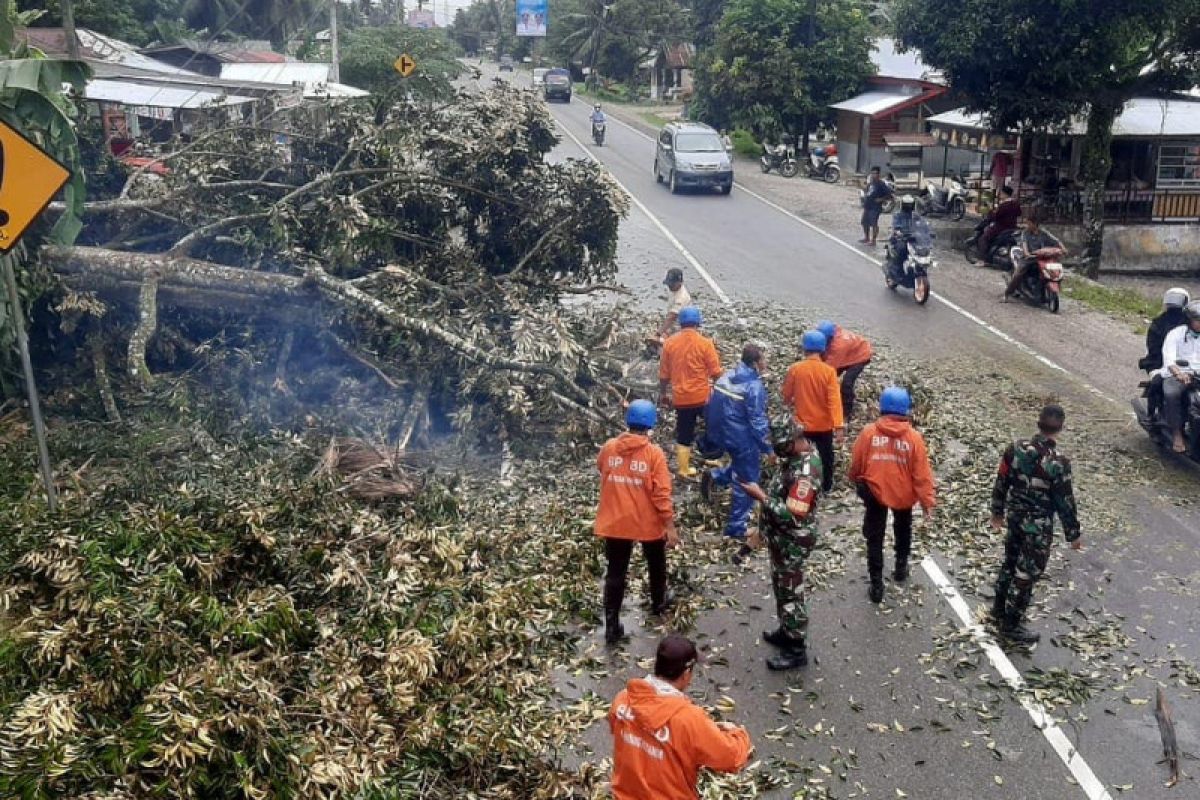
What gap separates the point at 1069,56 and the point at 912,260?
5726 mm

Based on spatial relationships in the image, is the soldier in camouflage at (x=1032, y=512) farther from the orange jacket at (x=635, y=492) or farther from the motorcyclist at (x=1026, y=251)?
the motorcyclist at (x=1026, y=251)

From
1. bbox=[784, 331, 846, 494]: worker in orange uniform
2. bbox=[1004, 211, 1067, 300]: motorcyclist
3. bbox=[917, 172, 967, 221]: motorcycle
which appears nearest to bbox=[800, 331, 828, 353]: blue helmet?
bbox=[784, 331, 846, 494]: worker in orange uniform

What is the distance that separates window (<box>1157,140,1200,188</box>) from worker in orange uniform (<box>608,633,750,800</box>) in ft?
76.1

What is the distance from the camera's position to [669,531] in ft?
23.5

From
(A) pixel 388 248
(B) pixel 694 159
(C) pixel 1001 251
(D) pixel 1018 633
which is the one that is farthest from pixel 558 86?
(D) pixel 1018 633

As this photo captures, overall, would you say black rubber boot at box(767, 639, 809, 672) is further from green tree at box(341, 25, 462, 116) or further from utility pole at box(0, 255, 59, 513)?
green tree at box(341, 25, 462, 116)

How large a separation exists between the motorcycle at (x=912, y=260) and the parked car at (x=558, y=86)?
4980cm

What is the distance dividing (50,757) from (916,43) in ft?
69.9

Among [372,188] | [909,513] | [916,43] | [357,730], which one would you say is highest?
[916,43]

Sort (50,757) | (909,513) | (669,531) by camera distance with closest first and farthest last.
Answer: (50,757)
(669,531)
(909,513)

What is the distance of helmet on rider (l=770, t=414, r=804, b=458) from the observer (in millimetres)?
7039

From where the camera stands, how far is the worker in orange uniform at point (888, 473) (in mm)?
7629

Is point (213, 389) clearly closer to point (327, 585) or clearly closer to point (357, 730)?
point (327, 585)

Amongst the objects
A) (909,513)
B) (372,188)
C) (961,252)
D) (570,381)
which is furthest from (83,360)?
(961,252)
